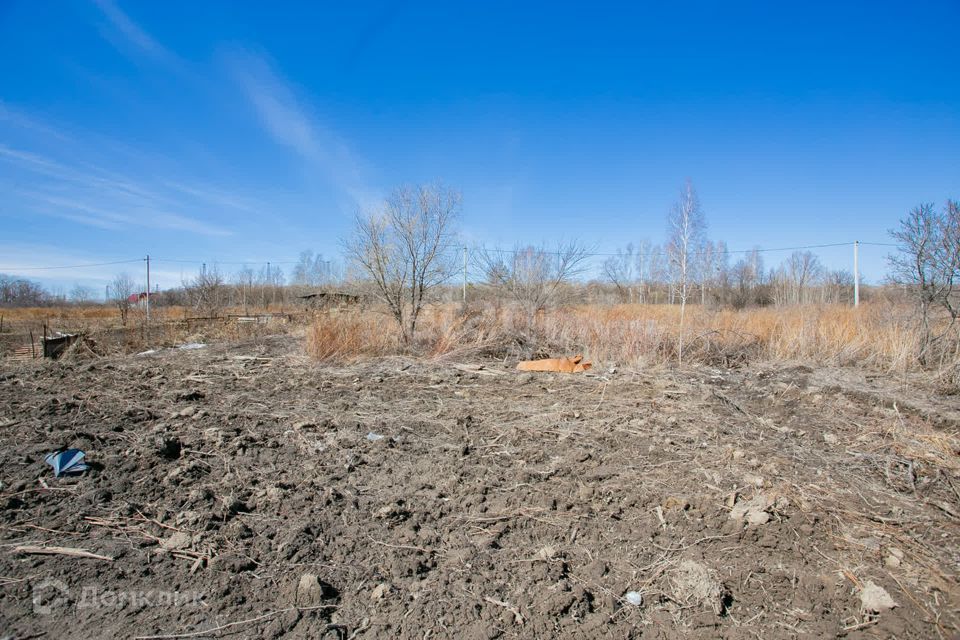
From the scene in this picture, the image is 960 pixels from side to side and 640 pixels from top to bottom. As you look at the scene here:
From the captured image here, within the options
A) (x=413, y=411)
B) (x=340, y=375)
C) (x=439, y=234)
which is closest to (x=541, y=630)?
(x=413, y=411)

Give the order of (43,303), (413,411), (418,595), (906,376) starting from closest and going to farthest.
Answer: (418,595) → (413,411) → (906,376) → (43,303)

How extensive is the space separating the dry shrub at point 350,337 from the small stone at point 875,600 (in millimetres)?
7760

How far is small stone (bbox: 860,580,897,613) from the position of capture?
2.03 meters

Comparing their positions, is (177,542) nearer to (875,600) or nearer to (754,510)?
(754,510)

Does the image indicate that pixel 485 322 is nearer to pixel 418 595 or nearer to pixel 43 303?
pixel 418 595

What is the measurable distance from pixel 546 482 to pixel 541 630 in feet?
4.71

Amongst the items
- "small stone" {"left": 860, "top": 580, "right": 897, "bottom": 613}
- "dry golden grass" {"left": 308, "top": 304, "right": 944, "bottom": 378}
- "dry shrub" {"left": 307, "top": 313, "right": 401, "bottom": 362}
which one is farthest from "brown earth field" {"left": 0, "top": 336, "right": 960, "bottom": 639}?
"dry golden grass" {"left": 308, "top": 304, "right": 944, "bottom": 378}

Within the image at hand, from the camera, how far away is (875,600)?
6.76 feet

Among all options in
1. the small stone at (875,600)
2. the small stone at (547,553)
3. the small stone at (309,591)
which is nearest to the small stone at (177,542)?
the small stone at (309,591)

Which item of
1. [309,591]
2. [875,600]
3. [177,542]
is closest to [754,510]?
[875,600]

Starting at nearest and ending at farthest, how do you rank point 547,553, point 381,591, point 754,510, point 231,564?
point 381,591 < point 231,564 < point 547,553 < point 754,510

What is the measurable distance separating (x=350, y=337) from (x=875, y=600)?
27.3 feet

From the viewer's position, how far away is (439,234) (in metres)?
11.6

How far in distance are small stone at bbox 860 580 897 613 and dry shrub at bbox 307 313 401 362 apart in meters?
7.76
